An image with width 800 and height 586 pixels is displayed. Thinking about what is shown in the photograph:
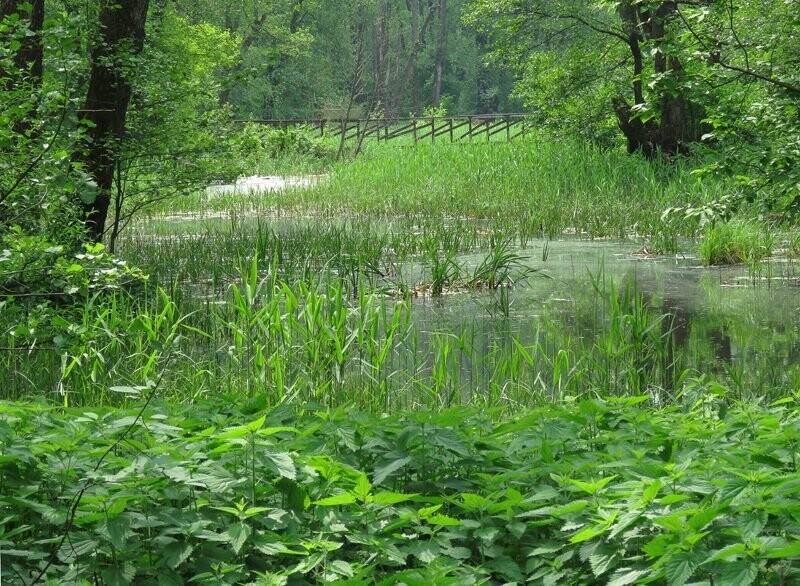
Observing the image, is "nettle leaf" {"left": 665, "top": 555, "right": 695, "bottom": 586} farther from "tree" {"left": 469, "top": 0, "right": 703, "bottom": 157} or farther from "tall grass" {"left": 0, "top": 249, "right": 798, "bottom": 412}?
"tree" {"left": 469, "top": 0, "right": 703, "bottom": 157}

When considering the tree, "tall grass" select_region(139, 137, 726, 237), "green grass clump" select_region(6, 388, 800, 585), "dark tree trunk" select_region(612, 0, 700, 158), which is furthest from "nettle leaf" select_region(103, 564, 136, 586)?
"dark tree trunk" select_region(612, 0, 700, 158)

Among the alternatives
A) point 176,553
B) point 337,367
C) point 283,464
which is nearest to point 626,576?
point 283,464

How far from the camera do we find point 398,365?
270 inches

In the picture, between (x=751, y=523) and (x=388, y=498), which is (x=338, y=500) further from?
(x=751, y=523)

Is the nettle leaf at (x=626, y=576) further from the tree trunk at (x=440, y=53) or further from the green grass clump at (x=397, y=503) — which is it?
the tree trunk at (x=440, y=53)

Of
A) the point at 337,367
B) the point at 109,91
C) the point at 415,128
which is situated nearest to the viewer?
the point at 337,367

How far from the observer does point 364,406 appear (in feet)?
18.3

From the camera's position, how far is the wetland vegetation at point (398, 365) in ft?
9.55

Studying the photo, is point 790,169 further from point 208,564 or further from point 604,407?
point 208,564

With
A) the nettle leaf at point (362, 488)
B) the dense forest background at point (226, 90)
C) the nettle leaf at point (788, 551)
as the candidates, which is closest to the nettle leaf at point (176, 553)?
the nettle leaf at point (362, 488)

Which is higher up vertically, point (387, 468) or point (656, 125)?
point (656, 125)

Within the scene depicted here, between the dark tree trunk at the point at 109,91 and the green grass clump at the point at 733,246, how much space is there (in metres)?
6.30

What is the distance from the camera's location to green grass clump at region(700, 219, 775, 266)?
11367 mm

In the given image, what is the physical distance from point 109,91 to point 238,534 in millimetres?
6788
